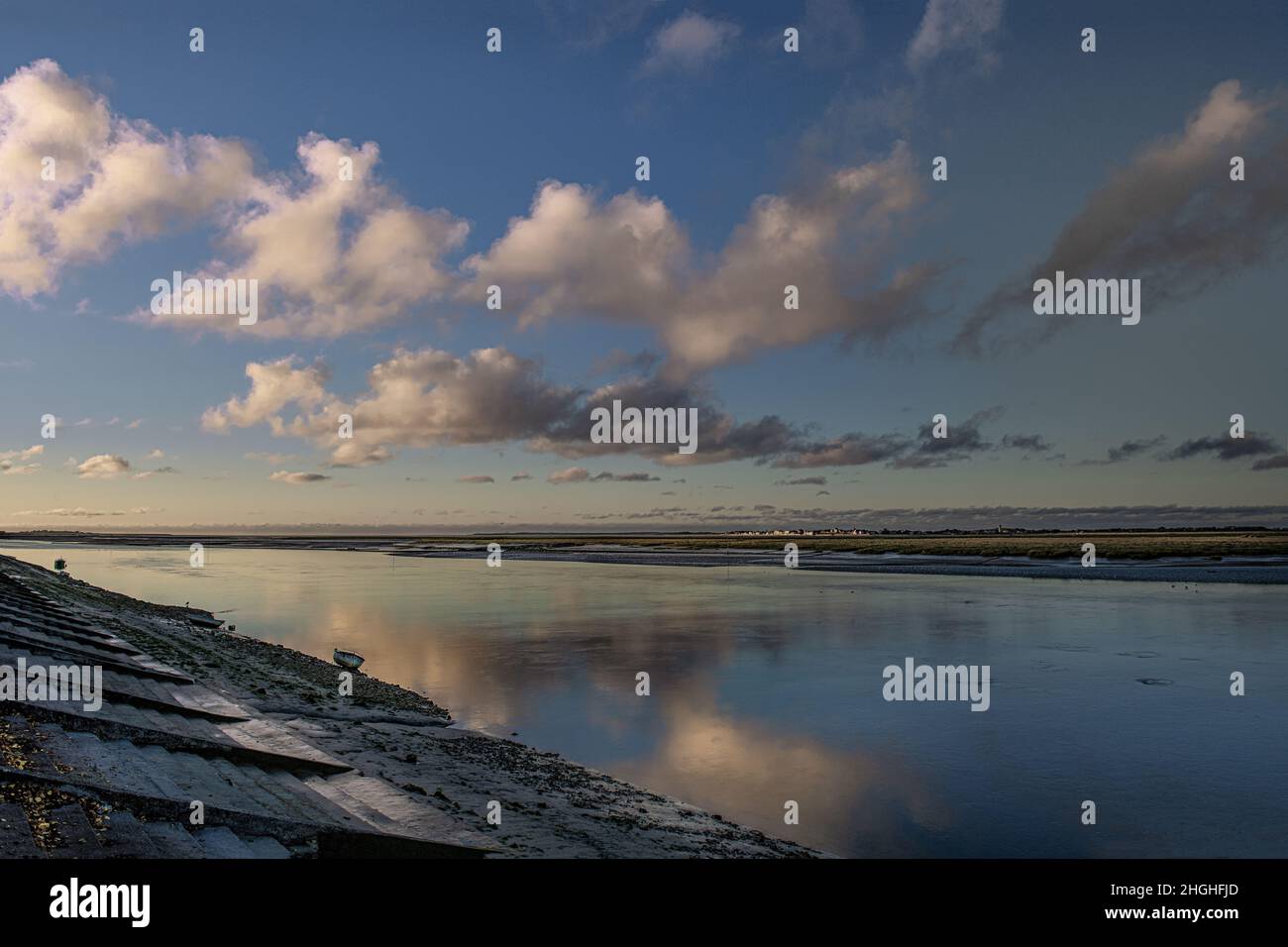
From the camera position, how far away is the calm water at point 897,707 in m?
10.6

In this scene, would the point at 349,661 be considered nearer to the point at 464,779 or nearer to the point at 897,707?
the point at 464,779

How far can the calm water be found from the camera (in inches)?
417

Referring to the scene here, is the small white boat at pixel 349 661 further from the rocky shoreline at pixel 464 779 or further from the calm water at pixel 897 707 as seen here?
the rocky shoreline at pixel 464 779

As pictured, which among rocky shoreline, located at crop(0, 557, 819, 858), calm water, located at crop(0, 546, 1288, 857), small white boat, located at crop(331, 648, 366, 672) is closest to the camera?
rocky shoreline, located at crop(0, 557, 819, 858)

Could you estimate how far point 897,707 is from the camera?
16938mm

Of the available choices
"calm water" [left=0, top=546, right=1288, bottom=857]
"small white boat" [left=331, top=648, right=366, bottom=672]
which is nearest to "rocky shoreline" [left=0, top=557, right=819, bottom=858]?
"calm water" [left=0, top=546, right=1288, bottom=857]

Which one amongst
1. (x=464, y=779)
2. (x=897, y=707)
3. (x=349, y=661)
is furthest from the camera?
(x=349, y=661)

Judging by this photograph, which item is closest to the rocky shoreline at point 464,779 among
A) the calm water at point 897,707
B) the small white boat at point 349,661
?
the calm water at point 897,707

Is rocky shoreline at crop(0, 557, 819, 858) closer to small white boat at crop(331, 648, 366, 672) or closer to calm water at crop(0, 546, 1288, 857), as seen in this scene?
calm water at crop(0, 546, 1288, 857)

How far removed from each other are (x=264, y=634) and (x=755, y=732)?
23.7 metres

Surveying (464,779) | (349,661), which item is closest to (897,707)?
(464,779)
